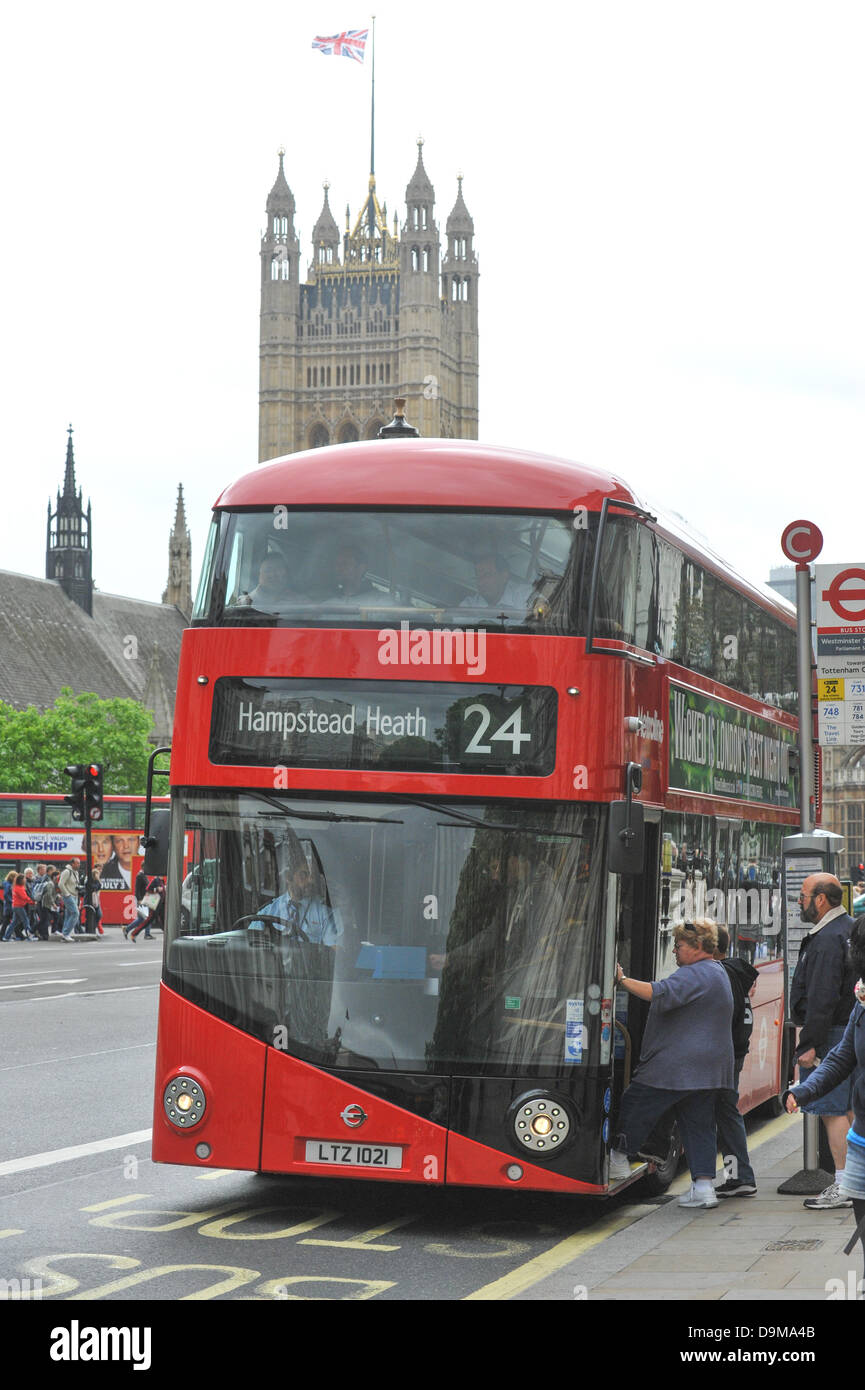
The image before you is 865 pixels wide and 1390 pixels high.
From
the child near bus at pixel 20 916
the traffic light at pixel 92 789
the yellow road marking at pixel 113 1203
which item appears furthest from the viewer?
the child near bus at pixel 20 916

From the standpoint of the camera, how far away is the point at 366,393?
416 ft

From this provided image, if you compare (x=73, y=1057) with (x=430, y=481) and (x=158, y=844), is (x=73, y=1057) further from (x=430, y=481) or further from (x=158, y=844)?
(x=430, y=481)

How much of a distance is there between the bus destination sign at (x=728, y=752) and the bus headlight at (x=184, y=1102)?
2964 millimetres

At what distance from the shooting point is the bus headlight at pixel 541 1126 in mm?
8242

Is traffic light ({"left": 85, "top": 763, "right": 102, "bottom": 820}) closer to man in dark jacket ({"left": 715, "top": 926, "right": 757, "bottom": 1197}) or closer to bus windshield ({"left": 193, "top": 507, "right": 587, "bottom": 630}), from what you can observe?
man in dark jacket ({"left": 715, "top": 926, "right": 757, "bottom": 1197})

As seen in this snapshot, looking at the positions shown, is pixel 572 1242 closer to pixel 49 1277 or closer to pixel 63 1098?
pixel 49 1277

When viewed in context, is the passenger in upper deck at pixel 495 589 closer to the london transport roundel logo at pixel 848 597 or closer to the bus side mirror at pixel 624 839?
the bus side mirror at pixel 624 839

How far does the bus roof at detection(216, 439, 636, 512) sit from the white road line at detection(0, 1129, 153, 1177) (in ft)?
12.5

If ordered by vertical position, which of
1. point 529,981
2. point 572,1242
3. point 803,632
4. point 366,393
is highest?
point 366,393

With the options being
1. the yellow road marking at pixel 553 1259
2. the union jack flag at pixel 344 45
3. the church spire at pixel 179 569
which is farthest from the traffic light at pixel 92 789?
the church spire at pixel 179 569

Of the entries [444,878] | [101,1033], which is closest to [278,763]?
[444,878]

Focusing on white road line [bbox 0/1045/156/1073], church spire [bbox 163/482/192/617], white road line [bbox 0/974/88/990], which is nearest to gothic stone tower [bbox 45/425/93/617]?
church spire [bbox 163/482/192/617]

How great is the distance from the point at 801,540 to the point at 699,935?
2870 mm
